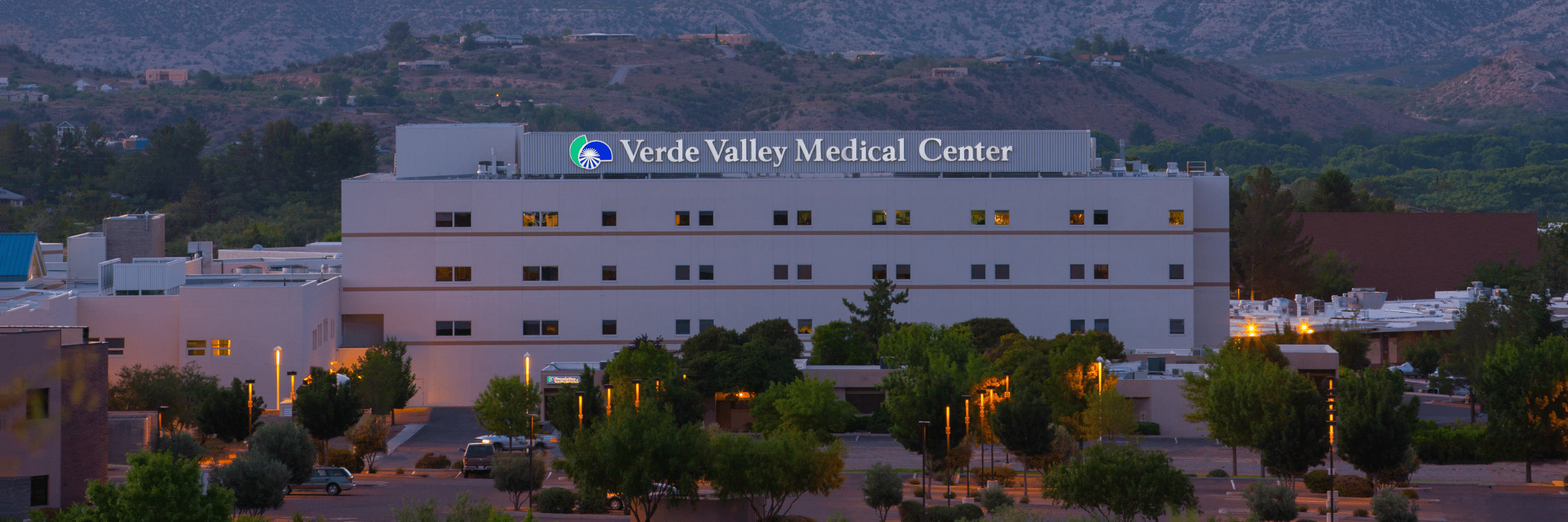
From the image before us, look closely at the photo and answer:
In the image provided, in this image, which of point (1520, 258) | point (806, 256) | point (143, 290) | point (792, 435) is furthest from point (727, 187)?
point (1520, 258)

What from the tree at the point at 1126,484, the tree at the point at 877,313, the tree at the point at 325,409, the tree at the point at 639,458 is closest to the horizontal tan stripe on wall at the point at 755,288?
the tree at the point at 877,313

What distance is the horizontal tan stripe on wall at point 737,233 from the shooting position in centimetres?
7981

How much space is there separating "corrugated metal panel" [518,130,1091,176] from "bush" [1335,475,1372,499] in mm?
31372

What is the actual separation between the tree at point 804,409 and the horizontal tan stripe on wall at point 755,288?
18.8 m

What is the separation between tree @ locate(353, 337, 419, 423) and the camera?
70750 mm

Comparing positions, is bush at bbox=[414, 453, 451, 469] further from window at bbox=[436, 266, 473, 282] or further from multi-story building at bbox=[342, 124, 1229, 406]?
window at bbox=[436, 266, 473, 282]

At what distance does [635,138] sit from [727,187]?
19.2ft

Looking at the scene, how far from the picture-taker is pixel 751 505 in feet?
144

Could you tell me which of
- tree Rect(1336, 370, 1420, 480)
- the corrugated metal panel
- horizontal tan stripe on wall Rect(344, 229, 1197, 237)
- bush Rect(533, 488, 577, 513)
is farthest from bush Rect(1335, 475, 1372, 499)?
the corrugated metal panel

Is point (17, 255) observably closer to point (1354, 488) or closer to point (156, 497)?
point (156, 497)

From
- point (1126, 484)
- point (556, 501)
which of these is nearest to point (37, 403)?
point (556, 501)

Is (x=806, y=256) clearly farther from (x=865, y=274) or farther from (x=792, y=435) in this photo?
(x=792, y=435)

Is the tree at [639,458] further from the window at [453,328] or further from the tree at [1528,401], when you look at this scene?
the window at [453,328]

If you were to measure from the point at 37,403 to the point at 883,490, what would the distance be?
2434 centimetres
